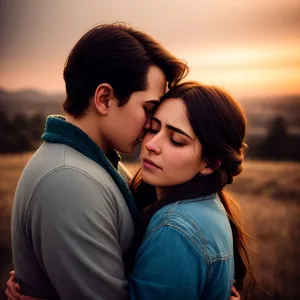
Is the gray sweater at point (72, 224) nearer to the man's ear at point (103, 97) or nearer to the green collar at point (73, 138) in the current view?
the green collar at point (73, 138)

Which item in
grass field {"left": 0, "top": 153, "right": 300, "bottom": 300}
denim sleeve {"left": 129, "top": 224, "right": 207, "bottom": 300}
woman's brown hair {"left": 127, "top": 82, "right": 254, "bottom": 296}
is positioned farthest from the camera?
grass field {"left": 0, "top": 153, "right": 300, "bottom": 300}

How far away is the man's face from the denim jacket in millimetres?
268

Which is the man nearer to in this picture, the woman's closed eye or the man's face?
the man's face

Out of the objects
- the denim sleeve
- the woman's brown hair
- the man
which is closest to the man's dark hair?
the man

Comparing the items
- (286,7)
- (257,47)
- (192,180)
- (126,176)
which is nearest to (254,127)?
(257,47)

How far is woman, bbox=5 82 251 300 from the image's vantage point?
3.06ft

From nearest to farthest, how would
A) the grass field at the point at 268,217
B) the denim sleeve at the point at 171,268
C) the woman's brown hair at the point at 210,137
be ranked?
the denim sleeve at the point at 171,268 < the woman's brown hair at the point at 210,137 < the grass field at the point at 268,217

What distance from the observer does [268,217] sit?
2.00 m

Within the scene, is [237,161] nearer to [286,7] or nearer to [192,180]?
[192,180]

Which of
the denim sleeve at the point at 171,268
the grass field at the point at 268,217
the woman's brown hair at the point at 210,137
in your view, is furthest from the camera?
the grass field at the point at 268,217

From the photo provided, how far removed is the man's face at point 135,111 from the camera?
44.4 inches

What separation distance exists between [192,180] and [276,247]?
1064 millimetres

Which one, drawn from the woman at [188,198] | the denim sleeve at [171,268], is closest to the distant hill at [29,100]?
the woman at [188,198]

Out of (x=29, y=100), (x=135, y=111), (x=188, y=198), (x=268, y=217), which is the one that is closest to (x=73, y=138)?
(x=135, y=111)
